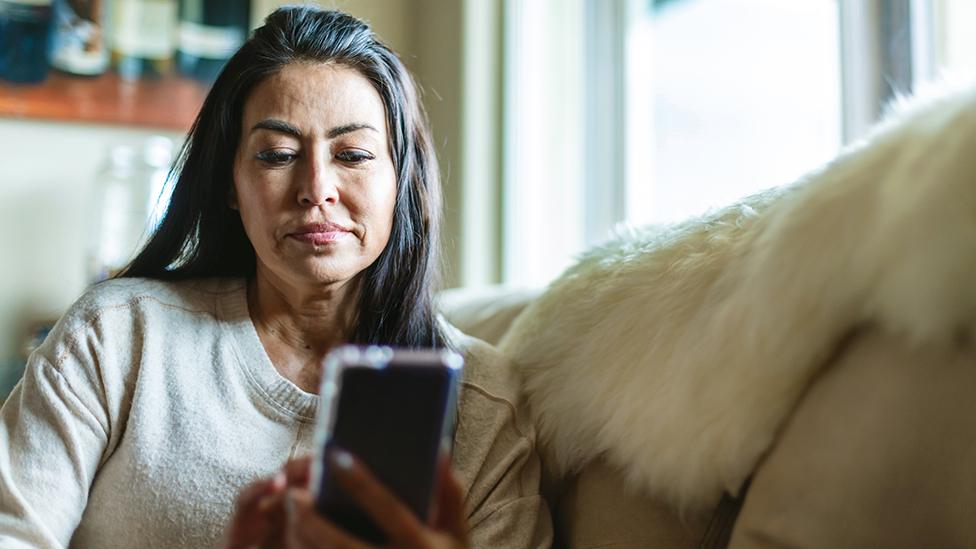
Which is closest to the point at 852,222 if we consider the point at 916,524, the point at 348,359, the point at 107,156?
the point at 916,524

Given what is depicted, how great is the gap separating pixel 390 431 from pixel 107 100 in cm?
207

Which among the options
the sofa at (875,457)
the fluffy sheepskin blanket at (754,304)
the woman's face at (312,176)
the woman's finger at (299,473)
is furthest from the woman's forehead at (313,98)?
the sofa at (875,457)

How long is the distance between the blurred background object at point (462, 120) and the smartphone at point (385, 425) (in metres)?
1.43

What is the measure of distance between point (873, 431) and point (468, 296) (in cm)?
98

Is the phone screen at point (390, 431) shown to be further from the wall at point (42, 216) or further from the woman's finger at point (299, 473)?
the wall at point (42, 216)

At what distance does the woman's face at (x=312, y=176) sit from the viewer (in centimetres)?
111

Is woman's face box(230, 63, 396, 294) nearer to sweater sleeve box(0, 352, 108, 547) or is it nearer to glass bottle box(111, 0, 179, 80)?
sweater sleeve box(0, 352, 108, 547)

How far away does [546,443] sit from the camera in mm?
1089

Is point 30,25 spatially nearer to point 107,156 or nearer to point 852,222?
point 107,156

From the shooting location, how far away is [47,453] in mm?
970

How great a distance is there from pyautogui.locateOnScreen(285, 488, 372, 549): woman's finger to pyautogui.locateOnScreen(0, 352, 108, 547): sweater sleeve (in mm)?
428

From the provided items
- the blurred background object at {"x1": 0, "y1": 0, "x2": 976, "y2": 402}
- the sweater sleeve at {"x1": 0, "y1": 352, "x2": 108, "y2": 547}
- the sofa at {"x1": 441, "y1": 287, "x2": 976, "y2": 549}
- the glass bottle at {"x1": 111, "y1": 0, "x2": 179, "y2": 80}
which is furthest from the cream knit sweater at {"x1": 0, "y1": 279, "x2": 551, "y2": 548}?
the glass bottle at {"x1": 111, "y1": 0, "x2": 179, "y2": 80}

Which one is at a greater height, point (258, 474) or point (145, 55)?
point (145, 55)

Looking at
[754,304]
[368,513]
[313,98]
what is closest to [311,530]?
[368,513]
